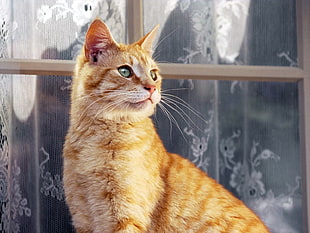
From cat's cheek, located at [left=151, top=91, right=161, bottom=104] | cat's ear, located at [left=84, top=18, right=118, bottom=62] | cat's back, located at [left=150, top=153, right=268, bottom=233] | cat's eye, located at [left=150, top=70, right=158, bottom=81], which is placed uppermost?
cat's ear, located at [left=84, top=18, right=118, bottom=62]

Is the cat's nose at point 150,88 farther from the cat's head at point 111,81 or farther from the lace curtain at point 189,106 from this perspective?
the lace curtain at point 189,106

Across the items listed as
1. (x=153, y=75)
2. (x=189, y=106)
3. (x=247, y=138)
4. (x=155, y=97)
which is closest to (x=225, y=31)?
(x=189, y=106)

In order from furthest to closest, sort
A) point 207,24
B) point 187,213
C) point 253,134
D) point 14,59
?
point 253,134 → point 207,24 → point 14,59 → point 187,213

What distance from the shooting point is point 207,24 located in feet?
5.60

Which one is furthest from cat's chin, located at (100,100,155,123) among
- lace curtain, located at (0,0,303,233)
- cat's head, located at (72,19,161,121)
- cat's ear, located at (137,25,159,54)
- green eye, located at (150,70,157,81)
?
lace curtain, located at (0,0,303,233)

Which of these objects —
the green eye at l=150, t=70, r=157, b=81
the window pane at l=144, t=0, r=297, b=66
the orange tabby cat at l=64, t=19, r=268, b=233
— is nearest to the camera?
the orange tabby cat at l=64, t=19, r=268, b=233

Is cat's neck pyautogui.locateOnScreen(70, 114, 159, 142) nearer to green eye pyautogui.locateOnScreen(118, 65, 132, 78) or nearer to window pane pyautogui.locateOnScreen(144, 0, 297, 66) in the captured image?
green eye pyautogui.locateOnScreen(118, 65, 132, 78)

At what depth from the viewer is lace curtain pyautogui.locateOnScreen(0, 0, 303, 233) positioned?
60.1 inches

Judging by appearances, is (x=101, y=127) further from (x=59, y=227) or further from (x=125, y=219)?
(x=59, y=227)

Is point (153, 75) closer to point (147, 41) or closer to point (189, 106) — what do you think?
point (147, 41)

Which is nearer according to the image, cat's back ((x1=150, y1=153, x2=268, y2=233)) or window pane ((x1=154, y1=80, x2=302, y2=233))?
cat's back ((x1=150, y1=153, x2=268, y2=233))

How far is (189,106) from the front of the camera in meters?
1.73

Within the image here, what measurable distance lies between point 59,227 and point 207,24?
0.95 meters

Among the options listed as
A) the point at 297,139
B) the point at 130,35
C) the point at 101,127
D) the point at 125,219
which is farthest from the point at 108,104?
the point at 297,139
